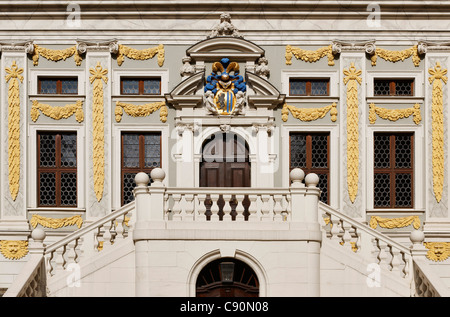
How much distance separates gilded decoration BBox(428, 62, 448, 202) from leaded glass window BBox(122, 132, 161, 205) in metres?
6.50

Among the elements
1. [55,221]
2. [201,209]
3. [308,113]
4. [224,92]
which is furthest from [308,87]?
[55,221]

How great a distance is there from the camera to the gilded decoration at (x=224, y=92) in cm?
1816

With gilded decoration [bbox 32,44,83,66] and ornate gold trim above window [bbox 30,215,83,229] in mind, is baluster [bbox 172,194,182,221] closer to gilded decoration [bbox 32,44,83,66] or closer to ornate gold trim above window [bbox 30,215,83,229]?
ornate gold trim above window [bbox 30,215,83,229]

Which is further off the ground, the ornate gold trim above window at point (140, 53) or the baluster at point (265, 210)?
the ornate gold trim above window at point (140, 53)

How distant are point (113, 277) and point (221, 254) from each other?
1.97m

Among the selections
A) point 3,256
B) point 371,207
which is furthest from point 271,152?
point 3,256

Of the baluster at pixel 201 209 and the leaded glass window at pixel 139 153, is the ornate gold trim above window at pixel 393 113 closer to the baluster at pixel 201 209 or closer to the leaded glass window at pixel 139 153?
the leaded glass window at pixel 139 153

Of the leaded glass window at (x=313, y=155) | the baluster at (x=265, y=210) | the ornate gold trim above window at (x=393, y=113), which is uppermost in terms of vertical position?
the ornate gold trim above window at (x=393, y=113)

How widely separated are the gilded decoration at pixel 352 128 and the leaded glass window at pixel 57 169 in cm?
646

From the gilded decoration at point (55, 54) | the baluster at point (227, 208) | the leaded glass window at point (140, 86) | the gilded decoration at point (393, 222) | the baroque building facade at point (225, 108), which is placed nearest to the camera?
the baluster at point (227, 208)

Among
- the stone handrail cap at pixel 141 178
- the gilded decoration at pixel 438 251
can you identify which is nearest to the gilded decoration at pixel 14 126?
the stone handrail cap at pixel 141 178

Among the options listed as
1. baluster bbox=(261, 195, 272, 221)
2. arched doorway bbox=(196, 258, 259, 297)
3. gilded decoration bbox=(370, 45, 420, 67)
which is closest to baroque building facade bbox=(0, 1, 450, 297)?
gilded decoration bbox=(370, 45, 420, 67)

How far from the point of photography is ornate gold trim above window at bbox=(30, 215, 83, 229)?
1786cm
